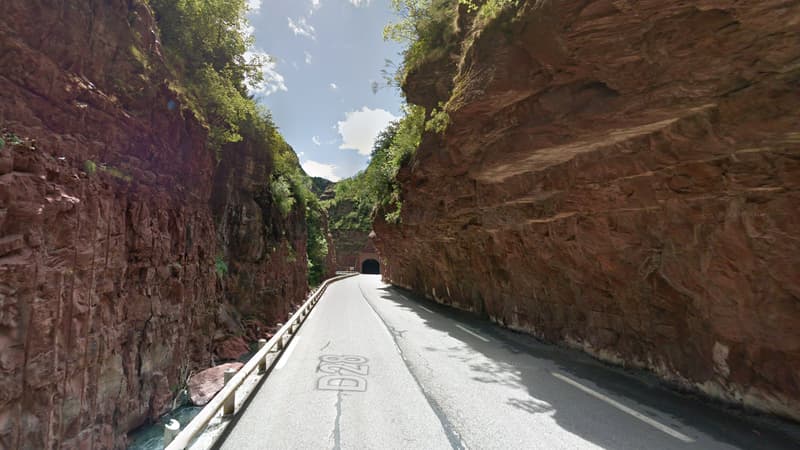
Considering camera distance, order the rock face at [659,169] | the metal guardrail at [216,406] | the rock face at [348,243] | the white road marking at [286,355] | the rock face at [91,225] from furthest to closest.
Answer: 1. the rock face at [348,243]
2. the white road marking at [286,355]
3. the rock face at [91,225]
4. the rock face at [659,169]
5. the metal guardrail at [216,406]

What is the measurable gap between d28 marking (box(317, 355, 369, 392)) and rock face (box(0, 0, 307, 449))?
5.03m

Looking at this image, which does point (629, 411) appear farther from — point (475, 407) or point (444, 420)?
point (444, 420)

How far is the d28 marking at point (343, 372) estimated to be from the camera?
19.2 feet

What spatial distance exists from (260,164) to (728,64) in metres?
23.7

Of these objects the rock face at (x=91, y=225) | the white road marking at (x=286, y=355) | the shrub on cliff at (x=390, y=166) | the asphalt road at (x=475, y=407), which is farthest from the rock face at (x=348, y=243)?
the asphalt road at (x=475, y=407)

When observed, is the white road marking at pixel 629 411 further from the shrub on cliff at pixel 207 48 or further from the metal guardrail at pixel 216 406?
the shrub on cliff at pixel 207 48

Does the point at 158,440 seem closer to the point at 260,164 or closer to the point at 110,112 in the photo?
the point at 110,112

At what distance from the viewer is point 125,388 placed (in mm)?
8656

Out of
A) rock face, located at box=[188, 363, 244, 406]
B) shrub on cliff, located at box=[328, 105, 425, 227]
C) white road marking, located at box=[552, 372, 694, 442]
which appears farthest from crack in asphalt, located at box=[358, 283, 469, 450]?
shrub on cliff, located at box=[328, 105, 425, 227]

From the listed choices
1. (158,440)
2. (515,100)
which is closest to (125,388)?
(158,440)

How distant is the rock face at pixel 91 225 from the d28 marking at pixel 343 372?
5028 mm

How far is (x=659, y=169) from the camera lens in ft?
17.2

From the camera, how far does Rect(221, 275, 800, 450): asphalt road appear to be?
394 cm

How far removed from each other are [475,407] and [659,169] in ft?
15.8
